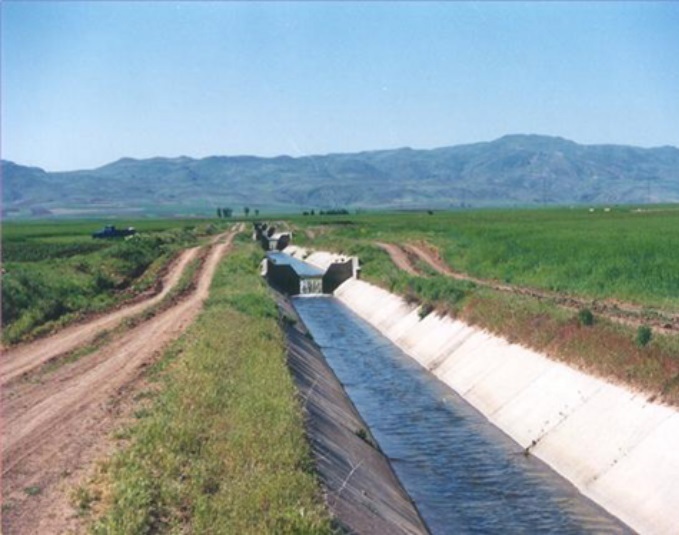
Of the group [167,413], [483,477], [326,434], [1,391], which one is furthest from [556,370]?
[1,391]

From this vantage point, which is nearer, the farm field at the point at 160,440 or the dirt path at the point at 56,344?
the farm field at the point at 160,440

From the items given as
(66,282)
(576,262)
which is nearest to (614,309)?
(576,262)

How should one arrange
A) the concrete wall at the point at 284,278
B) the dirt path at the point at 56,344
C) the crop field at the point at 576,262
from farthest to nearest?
the concrete wall at the point at 284,278 < the crop field at the point at 576,262 < the dirt path at the point at 56,344

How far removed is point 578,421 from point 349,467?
27.0 feet

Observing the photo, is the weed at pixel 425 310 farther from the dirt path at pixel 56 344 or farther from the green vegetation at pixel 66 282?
the green vegetation at pixel 66 282

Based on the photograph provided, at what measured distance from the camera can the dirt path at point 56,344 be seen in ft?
93.7

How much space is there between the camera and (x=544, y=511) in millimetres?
21391

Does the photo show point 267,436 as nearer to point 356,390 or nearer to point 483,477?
point 483,477

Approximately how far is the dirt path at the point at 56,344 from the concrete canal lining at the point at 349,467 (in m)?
8.35

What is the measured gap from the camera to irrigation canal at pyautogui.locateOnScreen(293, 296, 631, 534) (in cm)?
2088

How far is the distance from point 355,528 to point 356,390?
67.8 ft

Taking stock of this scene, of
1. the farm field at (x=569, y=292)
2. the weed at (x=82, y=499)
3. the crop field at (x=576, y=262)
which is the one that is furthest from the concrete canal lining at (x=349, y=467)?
the crop field at (x=576, y=262)

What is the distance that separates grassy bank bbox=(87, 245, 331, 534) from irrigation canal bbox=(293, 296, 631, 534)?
Result: 488 cm

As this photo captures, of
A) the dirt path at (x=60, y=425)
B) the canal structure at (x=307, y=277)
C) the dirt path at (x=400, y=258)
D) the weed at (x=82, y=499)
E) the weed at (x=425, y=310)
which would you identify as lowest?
the canal structure at (x=307, y=277)
